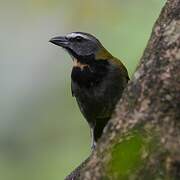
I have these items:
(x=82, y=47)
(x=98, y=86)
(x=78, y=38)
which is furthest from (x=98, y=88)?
(x=78, y=38)

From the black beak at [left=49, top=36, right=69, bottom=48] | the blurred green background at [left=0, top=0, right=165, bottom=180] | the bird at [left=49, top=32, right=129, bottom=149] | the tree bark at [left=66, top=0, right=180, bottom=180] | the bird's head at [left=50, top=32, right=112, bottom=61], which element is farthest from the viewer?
the blurred green background at [left=0, top=0, right=165, bottom=180]

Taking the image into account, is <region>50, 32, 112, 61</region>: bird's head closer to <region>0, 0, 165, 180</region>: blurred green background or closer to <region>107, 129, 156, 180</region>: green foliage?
<region>0, 0, 165, 180</region>: blurred green background

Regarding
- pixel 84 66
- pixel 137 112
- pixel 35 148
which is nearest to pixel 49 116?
pixel 35 148

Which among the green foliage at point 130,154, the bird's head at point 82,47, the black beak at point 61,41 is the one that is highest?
the green foliage at point 130,154

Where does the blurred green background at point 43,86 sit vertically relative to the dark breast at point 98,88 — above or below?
below

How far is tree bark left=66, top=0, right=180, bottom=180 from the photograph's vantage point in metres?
4.24

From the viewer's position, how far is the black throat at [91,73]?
7.48 metres

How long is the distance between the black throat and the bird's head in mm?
114

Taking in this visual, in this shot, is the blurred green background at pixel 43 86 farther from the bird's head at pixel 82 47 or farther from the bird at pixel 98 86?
the bird at pixel 98 86

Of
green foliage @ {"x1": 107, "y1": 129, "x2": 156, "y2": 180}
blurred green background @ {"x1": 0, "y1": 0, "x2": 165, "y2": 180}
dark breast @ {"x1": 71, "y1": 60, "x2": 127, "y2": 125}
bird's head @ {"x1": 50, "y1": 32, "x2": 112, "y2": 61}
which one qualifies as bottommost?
blurred green background @ {"x1": 0, "y1": 0, "x2": 165, "y2": 180}

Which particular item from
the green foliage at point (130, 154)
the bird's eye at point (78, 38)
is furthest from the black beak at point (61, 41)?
the green foliage at point (130, 154)

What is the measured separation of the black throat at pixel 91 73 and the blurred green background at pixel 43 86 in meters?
2.17

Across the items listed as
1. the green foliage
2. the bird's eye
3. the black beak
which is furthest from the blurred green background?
the green foliage

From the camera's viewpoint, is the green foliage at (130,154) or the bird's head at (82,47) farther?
the bird's head at (82,47)
